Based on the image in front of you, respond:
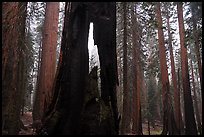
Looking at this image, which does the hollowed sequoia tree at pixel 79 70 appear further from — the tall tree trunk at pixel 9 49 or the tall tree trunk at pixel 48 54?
the tall tree trunk at pixel 48 54

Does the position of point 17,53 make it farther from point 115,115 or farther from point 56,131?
point 115,115

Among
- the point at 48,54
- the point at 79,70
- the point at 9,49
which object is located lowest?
the point at 79,70

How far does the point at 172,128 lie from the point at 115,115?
10.3 metres

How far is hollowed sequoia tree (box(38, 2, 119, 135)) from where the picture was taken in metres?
5.28

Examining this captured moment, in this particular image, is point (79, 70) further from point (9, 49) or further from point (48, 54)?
point (48, 54)

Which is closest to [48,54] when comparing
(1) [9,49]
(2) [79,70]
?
(1) [9,49]

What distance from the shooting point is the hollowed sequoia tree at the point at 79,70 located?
5.28 m

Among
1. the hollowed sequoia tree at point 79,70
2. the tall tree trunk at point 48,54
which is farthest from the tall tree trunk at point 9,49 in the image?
the tall tree trunk at point 48,54

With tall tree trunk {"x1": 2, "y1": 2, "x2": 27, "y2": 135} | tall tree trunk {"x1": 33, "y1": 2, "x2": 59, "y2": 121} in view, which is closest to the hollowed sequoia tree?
tall tree trunk {"x1": 2, "y1": 2, "x2": 27, "y2": 135}

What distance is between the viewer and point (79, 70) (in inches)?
218

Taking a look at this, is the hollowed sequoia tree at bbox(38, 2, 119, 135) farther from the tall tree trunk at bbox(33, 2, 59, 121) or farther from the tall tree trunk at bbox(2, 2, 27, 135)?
the tall tree trunk at bbox(33, 2, 59, 121)

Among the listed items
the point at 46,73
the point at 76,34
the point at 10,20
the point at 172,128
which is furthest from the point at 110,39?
the point at 172,128

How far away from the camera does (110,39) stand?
612cm

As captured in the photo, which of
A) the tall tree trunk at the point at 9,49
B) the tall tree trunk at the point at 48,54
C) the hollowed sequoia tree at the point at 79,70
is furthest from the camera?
the tall tree trunk at the point at 48,54
